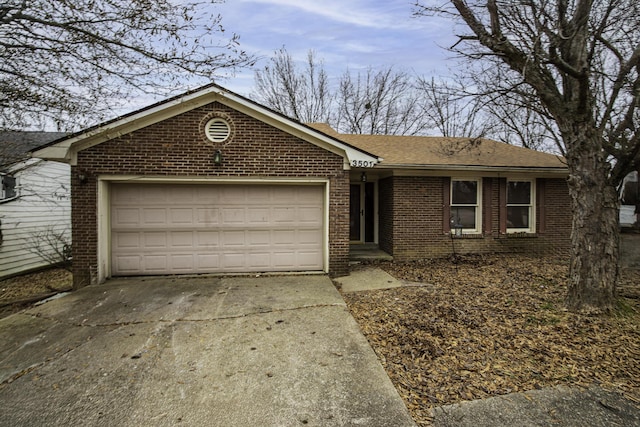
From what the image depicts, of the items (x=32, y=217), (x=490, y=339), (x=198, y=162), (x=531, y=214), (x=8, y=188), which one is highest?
(x=198, y=162)

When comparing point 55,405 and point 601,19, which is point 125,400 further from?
point 601,19

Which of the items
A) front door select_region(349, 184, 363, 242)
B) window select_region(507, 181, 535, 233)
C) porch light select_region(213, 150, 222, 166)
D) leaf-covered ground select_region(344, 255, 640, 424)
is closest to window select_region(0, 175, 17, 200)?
porch light select_region(213, 150, 222, 166)

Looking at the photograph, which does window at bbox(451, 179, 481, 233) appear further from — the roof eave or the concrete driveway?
the concrete driveway

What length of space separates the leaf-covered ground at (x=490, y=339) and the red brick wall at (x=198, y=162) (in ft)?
8.32

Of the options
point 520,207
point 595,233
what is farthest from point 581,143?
point 520,207

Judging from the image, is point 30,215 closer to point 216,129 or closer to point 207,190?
point 207,190

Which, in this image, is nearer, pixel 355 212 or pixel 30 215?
pixel 30 215

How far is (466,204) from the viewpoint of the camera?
984 centimetres

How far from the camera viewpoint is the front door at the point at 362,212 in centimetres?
1109

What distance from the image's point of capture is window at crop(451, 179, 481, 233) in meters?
9.79

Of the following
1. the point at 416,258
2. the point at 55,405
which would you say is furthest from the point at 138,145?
the point at 416,258

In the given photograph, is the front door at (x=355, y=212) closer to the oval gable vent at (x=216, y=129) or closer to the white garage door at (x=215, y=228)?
the white garage door at (x=215, y=228)

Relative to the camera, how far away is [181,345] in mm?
4094

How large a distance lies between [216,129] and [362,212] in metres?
5.91
